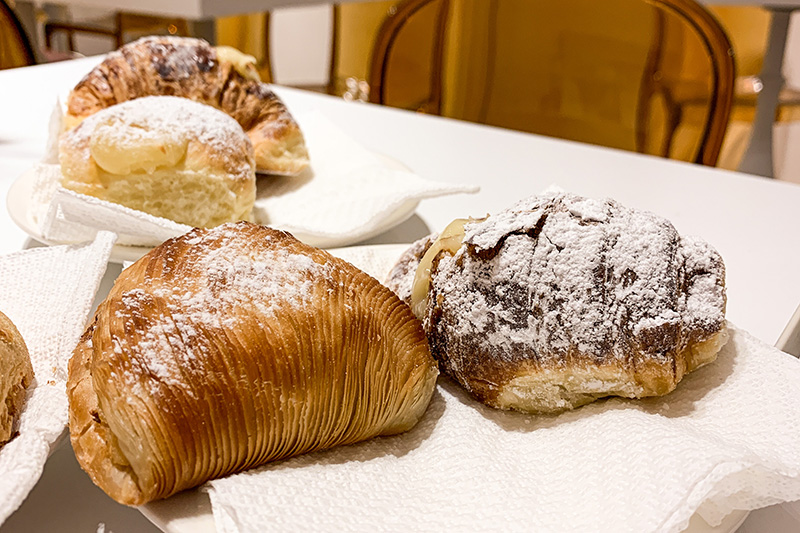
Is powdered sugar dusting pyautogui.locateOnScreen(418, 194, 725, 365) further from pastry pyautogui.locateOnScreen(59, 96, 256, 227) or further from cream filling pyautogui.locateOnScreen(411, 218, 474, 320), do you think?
pastry pyautogui.locateOnScreen(59, 96, 256, 227)

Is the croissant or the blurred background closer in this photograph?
the croissant

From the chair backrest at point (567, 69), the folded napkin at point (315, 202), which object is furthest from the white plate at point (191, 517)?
the chair backrest at point (567, 69)

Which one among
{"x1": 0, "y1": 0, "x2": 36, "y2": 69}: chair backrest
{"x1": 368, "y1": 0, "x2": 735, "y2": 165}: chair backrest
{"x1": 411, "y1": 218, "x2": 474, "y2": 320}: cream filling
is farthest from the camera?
{"x1": 0, "y1": 0, "x2": 36, "y2": 69}: chair backrest

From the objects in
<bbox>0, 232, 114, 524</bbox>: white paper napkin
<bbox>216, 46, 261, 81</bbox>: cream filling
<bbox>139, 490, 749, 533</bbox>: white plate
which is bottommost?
<bbox>139, 490, 749, 533</bbox>: white plate

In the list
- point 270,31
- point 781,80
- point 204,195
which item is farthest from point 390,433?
point 270,31

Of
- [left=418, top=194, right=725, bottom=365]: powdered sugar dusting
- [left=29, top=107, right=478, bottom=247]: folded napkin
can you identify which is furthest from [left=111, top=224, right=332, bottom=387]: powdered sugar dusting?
[left=29, top=107, right=478, bottom=247]: folded napkin

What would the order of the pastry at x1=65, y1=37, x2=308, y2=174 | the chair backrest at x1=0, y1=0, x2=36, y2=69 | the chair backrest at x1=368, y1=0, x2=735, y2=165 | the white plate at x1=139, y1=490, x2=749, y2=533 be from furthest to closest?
the chair backrest at x1=0, y1=0, x2=36, y2=69 → the chair backrest at x1=368, y1=0, x2=735, y2=165 → the pastry at x1=65, y1=37, x2=308, y2=174 → the white plate at x1=139, y1=490, x2=749, y2=533

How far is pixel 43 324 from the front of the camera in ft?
1.66

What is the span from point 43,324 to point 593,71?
4.95 feet

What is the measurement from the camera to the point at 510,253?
0.47 metres

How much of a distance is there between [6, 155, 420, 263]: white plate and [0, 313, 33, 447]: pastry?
0.21 meters

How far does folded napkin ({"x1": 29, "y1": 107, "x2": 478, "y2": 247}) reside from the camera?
642mm

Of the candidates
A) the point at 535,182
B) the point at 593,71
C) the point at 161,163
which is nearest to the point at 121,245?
the point at 161,163

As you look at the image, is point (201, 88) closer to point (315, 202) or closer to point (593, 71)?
point (315, 202)
